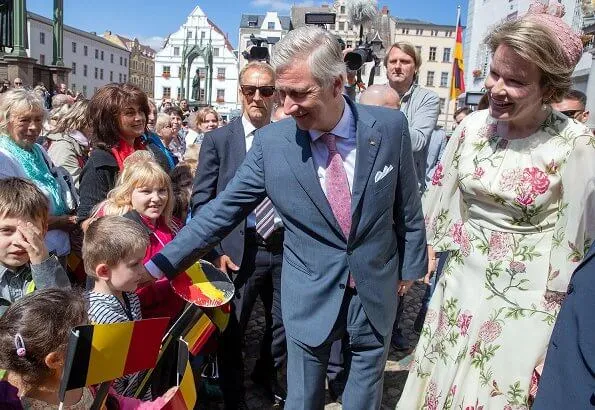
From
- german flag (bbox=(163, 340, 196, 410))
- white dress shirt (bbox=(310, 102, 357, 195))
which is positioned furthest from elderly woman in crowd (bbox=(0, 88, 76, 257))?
white dress shirt (bbox=(310, 102, 357, 195))

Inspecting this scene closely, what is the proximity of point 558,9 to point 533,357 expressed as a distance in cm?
134

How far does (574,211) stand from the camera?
182cm

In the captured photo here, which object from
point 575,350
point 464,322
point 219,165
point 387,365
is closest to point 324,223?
point 464,322

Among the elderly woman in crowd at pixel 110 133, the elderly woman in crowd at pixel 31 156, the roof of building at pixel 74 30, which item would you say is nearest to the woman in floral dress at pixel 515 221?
the elderly woman in crowd at pixel 110 133

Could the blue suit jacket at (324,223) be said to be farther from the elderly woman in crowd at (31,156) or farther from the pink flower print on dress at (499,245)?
the elderly woman in crowd at (31,156)

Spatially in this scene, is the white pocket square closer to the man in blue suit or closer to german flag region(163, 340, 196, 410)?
the man in blue suit

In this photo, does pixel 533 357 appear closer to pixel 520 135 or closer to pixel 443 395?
pixel 443 395

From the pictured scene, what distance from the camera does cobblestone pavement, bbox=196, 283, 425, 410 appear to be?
3.24 meters

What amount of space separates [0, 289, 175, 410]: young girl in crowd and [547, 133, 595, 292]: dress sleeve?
1.62 metres

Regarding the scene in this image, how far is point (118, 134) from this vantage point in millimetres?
3496

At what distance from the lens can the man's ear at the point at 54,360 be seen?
60.6 inches

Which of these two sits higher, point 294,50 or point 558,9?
point 558,9

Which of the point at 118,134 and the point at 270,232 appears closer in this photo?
the point at 270,232

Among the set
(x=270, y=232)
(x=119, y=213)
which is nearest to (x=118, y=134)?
(x=119, y=213)
